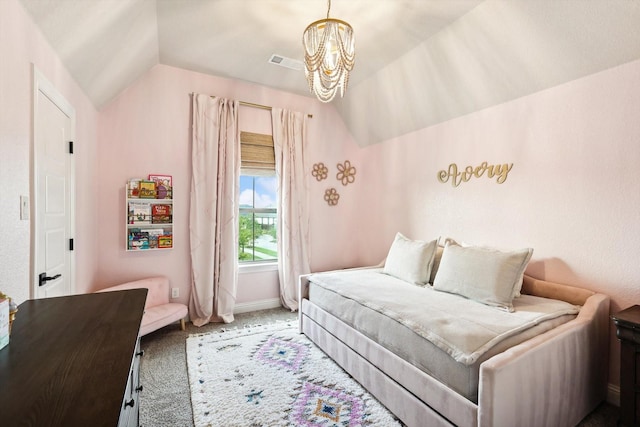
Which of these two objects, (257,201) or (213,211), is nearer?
(213,211)

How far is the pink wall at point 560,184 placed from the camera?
1.96 m

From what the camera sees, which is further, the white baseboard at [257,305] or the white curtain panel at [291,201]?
the white curtain panel at [291,201]

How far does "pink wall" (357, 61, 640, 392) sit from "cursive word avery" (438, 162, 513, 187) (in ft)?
0.15

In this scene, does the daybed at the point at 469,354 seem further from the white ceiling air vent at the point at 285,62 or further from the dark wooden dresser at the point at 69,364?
the white ceiling air vent at the point at 285,62

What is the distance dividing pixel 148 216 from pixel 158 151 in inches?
27.5

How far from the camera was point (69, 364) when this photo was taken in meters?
0.85

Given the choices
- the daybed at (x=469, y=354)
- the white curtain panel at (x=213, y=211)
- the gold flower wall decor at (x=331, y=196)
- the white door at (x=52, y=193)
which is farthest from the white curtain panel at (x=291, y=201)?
the white door at (x=52, y=193)

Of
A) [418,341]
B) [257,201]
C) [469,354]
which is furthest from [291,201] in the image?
[469,354]

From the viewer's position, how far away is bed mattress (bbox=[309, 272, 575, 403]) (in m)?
1.46

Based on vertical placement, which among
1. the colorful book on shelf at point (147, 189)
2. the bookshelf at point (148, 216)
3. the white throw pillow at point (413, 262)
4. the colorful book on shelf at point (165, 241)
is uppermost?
the colorful book on shelf at point (147, 189)

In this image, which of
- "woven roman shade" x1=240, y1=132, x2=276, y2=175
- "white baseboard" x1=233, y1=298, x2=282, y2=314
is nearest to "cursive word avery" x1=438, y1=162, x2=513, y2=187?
"woven roman shade" x1=240, y1=132, x2=276, y2=175

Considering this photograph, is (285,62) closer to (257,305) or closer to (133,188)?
(133,188)

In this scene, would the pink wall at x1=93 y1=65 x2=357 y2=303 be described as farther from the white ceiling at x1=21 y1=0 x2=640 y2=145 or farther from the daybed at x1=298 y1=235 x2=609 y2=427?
the daybed at x1=298 y1=235 x2=609 y2=427

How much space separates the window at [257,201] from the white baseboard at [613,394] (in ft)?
10.6
